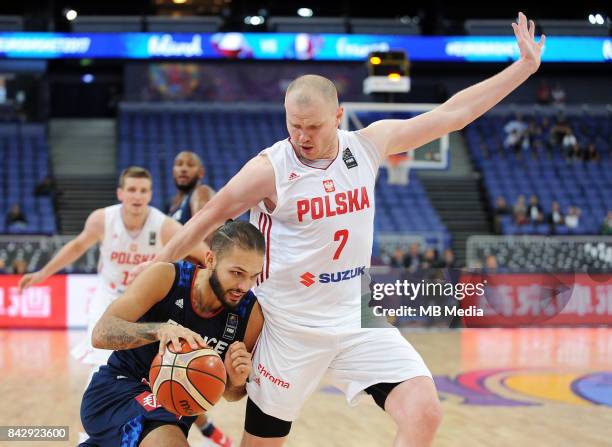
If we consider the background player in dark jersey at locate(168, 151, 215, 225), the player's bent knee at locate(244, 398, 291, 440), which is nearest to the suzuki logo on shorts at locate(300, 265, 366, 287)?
the player's bent knee at locate(244, 398, 291, 440)

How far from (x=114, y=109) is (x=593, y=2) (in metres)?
16.5

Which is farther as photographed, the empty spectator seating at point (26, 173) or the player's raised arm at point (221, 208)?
the empty spectator seating at point (26, 173)

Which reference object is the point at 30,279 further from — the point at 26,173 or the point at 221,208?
the point at 26,173

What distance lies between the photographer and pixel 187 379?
334 centimetres

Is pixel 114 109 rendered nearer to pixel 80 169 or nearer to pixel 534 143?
pixel 80 169

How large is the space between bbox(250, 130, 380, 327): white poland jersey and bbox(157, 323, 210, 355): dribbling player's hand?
0.56 metres

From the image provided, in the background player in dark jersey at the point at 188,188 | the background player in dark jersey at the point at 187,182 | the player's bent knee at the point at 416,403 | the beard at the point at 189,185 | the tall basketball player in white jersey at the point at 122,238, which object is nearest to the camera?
the player's bent knee at the point at 416,403

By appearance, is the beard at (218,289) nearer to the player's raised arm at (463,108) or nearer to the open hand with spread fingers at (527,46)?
the player's raised arm at (463,108)

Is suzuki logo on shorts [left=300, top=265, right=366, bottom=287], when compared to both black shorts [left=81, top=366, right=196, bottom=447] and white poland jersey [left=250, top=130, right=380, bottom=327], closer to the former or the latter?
white poland jersey [left=250, top=130, right=380, bottom=327]

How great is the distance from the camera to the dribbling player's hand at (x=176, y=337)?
3334 millimetres

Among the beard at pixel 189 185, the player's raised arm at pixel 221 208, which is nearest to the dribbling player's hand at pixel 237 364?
the player's raised arm at pixel 221 208

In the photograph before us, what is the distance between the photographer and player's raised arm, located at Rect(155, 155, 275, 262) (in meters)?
3.60

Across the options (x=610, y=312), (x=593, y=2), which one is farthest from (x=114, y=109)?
(x=610, y=312)

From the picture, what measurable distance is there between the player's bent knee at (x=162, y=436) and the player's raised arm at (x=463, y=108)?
1.64 metres
